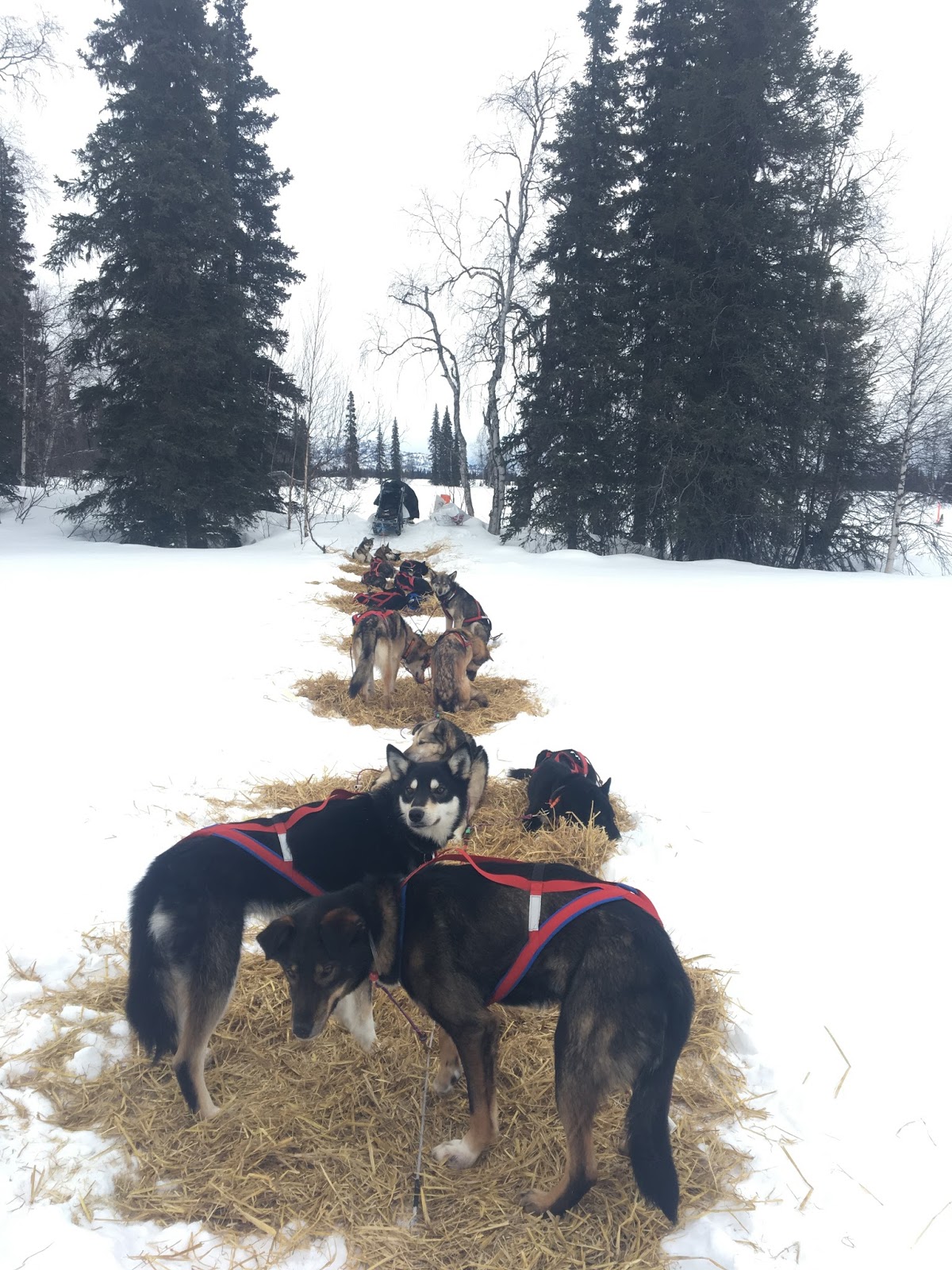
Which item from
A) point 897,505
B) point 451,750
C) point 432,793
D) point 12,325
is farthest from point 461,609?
point 12,325

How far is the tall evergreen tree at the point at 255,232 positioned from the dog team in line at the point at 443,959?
71.3 feet

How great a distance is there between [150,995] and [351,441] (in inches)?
1551

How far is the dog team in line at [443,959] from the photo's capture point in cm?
210

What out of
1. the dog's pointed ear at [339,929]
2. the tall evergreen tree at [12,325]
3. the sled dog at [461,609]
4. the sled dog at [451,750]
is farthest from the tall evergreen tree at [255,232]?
the dog's pointed ear at [339,929]

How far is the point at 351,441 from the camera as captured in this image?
128 feet

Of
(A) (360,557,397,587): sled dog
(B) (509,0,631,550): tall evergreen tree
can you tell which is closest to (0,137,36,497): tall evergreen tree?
(A) (360,557,397,587): sled dog

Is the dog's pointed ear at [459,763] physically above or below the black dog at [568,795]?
above

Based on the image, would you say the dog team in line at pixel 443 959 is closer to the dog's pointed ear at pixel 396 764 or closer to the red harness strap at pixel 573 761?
the dog's pointed ear at pixel 396 764

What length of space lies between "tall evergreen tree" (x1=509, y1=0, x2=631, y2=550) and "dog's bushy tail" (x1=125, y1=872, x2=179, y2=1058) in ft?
62.2

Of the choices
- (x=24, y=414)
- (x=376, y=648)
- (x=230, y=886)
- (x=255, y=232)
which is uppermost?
(x=255, y=232)

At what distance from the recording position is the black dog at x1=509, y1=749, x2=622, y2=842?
4.38 meters

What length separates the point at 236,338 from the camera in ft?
66.3

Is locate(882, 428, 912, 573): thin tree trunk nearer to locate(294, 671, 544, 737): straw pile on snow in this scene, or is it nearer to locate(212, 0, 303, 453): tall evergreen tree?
locate(294, 671, 544, 737): straw pile on snow

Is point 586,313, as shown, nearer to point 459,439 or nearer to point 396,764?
point 459,439
